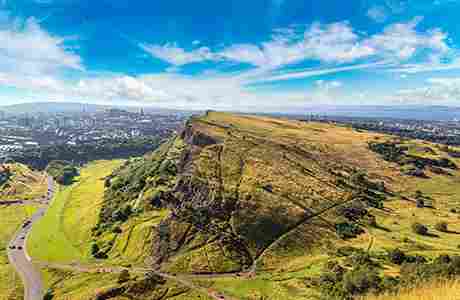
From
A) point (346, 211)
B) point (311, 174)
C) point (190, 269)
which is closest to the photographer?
point (190, 269)

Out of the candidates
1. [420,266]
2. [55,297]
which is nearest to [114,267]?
[55,297]

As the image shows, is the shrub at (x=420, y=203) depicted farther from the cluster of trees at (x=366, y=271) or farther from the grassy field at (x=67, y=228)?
the grassy field at (x=67, y=228)

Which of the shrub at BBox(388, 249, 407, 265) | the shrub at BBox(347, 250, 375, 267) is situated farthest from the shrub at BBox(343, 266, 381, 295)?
the shrub at BBox(388, 249, 407, 265)

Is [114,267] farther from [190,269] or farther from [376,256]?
[376,256]

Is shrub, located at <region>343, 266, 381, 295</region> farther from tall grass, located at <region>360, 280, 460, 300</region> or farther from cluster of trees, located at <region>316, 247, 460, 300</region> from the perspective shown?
tall grass, located at <region>360, 280, 460, 300</region>

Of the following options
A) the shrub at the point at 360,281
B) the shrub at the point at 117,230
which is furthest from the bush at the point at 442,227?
the shrub at the point at 117,230

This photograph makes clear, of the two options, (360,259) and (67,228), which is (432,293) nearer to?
(360,259)
